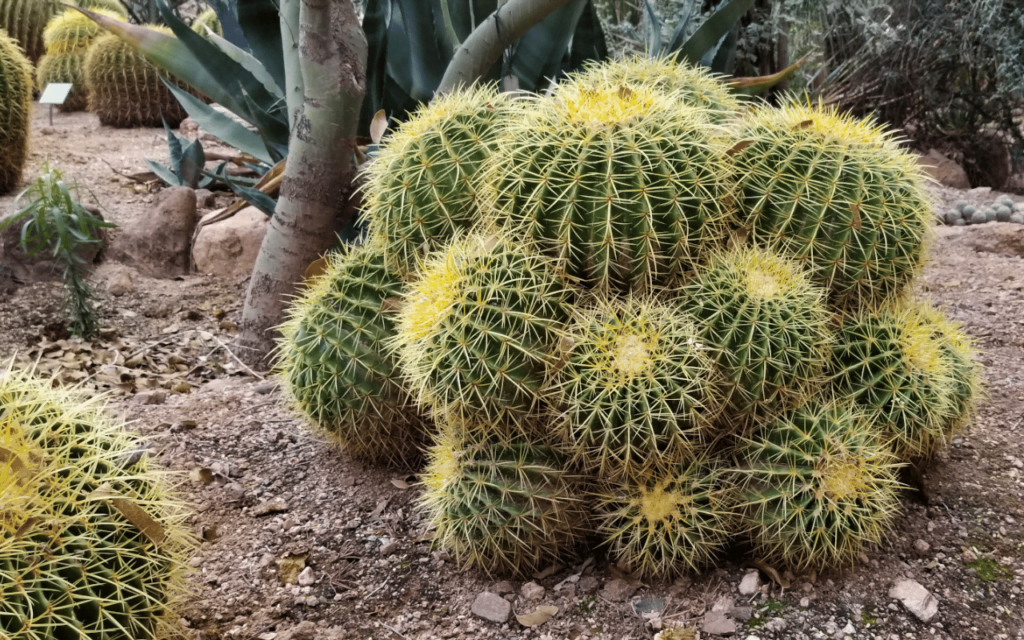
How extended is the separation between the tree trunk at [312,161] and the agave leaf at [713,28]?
4.99 feet

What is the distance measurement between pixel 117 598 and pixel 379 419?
110 centimetres

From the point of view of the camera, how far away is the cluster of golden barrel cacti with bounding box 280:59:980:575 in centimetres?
201

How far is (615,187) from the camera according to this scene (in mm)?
2020

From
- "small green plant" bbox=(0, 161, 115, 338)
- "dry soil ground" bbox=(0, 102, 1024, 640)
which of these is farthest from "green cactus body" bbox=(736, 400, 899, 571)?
"small green plant" bbox=(0, 161, 115, 338)

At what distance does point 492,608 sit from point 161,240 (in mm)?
3693

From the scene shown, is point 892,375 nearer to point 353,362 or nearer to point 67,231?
point 353,362

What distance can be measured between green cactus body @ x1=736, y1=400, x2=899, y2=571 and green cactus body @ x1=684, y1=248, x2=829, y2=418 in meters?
0.08

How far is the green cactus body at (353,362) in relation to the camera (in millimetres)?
2586

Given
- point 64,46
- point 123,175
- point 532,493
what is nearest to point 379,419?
point 532,493

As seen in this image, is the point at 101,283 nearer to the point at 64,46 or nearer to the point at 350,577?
the point at 350,577

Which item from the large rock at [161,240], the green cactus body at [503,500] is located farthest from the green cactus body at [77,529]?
the large rock at [161,240]

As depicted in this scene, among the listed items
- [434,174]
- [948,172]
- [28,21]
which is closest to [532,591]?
[434,174]

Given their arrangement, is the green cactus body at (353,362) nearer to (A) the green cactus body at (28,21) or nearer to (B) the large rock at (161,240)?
(B) the large rock at (161,240)

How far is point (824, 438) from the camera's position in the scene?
6.73 ft
